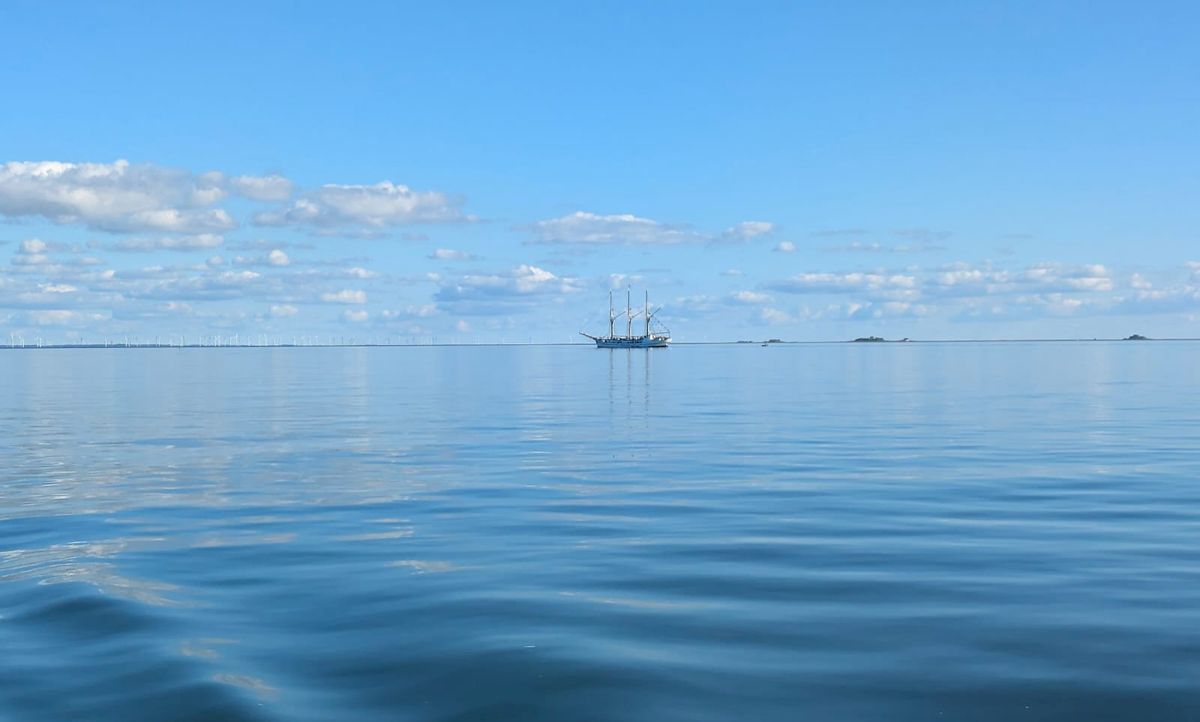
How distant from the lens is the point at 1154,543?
20.1 metres

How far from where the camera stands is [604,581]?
17.4 metres

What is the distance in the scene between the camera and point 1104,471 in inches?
1253

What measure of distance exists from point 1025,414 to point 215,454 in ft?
133

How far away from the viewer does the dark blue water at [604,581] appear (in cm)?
1170

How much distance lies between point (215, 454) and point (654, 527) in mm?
22061

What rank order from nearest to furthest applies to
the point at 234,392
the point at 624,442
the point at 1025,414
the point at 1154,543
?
the point at 1154,543 → the point at 624,442 → the point at 1025,414 → the point at 234,392

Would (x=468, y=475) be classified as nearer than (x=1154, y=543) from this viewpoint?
No

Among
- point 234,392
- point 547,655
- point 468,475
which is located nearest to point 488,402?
point 234,392

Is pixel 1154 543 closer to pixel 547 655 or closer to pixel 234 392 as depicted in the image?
pixel 547 655

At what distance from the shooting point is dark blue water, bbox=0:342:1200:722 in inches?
461

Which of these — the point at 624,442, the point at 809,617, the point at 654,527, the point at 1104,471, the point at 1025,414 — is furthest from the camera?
the point at 1025,414

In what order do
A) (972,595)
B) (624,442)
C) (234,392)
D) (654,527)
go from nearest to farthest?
1. (972,595)
2. (654,527)
3. (624,442)
4. (234,392)

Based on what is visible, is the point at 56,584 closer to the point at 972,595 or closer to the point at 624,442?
the point at 972,595

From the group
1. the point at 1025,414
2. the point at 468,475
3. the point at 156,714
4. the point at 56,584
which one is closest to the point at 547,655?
the point at 156,714
